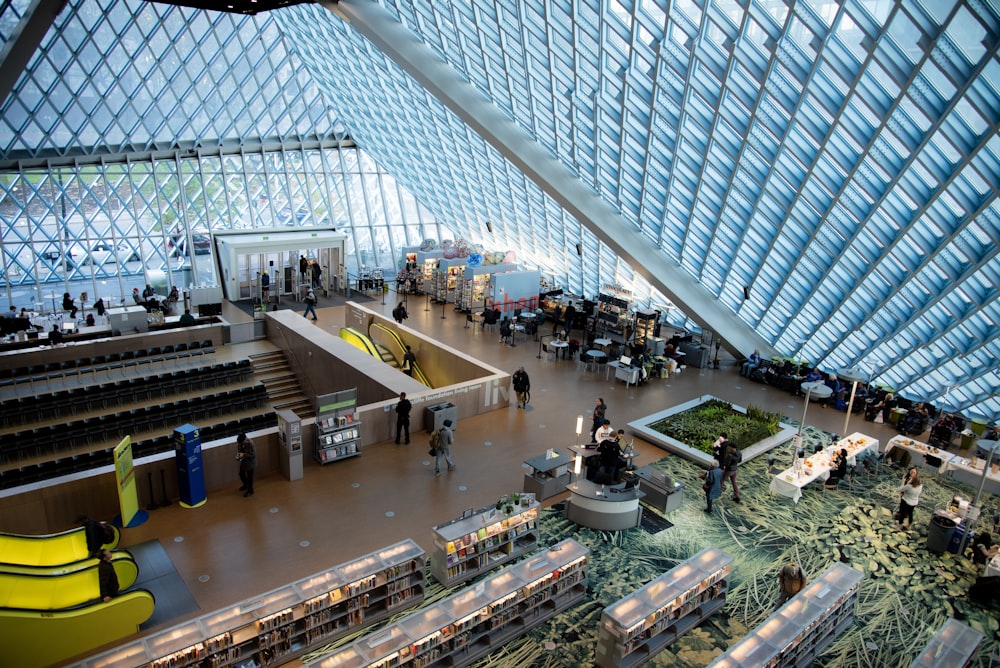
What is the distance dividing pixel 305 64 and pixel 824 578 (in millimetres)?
33491

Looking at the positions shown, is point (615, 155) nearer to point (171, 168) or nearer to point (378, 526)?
point (378, 526)

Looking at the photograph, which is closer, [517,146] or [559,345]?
[517,146]

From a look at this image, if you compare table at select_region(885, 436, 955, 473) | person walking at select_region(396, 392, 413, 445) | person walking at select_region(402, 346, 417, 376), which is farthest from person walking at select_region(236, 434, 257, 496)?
table at select_region(885, 436, 955, 473)

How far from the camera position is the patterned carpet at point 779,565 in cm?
1116

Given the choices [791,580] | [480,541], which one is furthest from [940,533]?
[480,541]

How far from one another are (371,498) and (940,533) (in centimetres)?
1188

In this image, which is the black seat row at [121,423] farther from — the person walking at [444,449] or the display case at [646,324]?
the display case at [646,324]

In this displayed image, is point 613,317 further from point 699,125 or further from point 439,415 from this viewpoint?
point 439,415

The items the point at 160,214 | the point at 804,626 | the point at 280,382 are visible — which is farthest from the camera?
the point at 160,214

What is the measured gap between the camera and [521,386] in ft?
67.5

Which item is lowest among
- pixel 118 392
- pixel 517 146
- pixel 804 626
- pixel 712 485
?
pixel 118 392

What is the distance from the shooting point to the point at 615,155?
22.0 meters

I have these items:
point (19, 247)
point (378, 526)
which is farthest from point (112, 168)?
point (378, 526)

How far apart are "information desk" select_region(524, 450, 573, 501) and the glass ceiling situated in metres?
8.91
